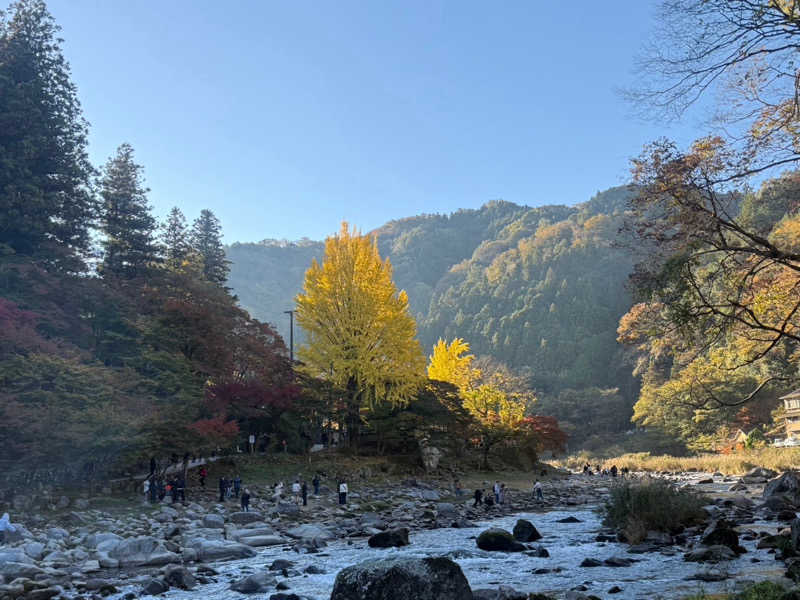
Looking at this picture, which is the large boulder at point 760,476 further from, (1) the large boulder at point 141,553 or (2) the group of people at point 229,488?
(1) the large boulder at point 141,553

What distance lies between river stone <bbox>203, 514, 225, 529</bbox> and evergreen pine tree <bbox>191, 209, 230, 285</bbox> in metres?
32.8

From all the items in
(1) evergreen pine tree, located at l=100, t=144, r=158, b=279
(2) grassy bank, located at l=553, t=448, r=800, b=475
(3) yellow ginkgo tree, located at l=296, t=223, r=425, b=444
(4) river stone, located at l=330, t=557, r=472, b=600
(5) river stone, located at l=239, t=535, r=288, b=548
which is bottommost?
(2) grassy bank, located at l=553, t=448, r=800, b=475

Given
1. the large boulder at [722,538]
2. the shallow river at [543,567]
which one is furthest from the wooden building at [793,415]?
the large boulder at [722,538]

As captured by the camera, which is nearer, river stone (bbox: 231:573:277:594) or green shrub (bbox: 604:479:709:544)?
river stone (bbox: 231:573:277:594)

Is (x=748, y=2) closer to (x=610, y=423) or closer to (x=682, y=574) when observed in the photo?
(x=682, y=574)

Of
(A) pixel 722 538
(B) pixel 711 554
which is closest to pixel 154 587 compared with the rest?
(B) pixel 711 554

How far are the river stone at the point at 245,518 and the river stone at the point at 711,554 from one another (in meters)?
12.8

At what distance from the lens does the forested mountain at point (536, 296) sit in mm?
83750

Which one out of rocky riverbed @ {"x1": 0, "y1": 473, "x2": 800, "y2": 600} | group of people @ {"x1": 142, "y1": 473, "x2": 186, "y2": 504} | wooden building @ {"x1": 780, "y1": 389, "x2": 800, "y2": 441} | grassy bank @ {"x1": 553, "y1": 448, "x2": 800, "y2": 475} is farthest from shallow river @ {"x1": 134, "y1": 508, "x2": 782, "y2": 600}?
wooden building @ {"x1": 780, "y1": 389, "x2": 800, "y2": 441}

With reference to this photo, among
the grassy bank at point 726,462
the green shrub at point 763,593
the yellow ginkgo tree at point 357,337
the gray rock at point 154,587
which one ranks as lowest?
the grassy bank at point 726,462

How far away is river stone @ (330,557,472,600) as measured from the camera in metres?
6.06

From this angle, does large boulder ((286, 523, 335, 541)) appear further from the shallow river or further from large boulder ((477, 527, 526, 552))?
large boulder ((477, 527, 526, 552))

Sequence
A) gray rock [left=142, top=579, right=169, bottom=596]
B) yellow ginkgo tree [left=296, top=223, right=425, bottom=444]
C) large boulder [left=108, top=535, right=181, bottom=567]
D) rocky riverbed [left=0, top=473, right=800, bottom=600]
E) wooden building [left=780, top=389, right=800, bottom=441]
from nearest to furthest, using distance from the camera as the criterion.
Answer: rocky riverbed [left=0, top=473, right=800, bottom=600]
gray rock [left=142, top=579, right=169, bottom=596]
large boulder [left=108, top=535, right=181, bottom=567]
yellow ginkgo tree [left=296, top=223, right=425, bottom=444]
wooden building [left=780, top=389, right=800, bottom=441]

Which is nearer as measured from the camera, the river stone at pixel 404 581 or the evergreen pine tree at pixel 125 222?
the river stone at pixel 404 581
